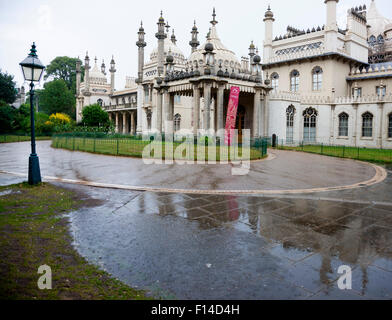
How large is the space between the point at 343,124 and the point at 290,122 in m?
6.00

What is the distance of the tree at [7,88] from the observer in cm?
4612

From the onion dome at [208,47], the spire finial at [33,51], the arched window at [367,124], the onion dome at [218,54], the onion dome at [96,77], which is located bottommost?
the arched window at [367,124]

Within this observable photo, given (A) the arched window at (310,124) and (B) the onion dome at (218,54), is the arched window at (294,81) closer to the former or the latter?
(A) the arched window at (310,124)

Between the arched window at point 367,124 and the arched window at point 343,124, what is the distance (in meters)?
1.77

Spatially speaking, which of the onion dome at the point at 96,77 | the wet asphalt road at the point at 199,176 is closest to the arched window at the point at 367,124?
the wet asphalt road at the point at 199,176

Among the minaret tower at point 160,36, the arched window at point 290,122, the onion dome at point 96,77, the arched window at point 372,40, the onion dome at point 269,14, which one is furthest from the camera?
the onion dome at point 96,77

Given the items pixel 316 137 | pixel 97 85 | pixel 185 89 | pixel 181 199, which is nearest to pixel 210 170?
pixel 181 199

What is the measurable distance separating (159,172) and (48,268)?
8827 mm

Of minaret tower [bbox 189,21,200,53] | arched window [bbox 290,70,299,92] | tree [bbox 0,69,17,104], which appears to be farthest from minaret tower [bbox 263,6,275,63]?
tree [bbox 0,69,17,104]

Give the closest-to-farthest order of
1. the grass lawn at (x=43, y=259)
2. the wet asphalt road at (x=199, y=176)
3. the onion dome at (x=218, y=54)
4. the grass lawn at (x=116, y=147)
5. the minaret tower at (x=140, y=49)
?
1. the grass lawn at (x=43, y=259)
2. the wet asphalt road at (x=199, y=176)
3. the grass lawn at (x=116, y=147)
4. the onion dome at (x=218, y=54)
5. the minaret tower at (x=140, y=49)

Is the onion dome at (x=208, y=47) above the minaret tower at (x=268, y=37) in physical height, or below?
below

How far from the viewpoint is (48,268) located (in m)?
3.96

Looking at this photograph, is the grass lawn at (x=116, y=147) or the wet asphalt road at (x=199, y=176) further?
the grass lawn at (x=116, y=147)
